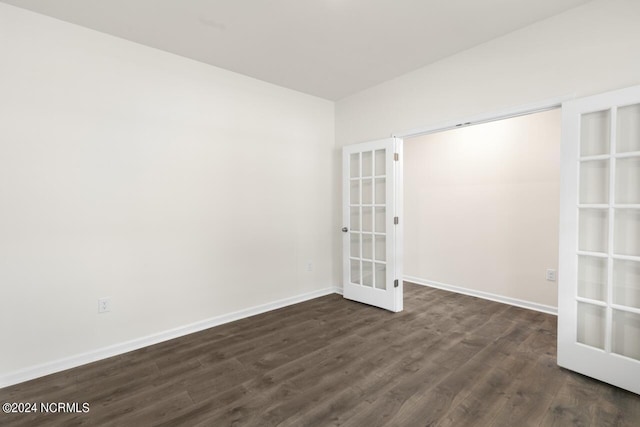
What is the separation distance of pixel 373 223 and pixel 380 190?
1.38 ft

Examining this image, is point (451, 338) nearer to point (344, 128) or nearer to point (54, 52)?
point (344, 128)

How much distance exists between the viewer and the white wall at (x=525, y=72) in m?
2.03

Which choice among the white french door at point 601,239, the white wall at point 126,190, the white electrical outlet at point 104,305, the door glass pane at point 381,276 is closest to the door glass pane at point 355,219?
the door glass pane at point 381,276

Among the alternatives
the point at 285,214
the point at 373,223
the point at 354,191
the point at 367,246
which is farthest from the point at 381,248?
the point at 285,214

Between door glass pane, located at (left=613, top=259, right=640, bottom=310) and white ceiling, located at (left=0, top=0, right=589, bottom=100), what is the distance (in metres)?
1.91

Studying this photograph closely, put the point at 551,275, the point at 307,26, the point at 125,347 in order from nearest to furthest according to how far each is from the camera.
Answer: the point at 307,26, the point at 125,347, the point at 551,275

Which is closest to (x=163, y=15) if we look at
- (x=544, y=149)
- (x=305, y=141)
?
(x=305, y=141)

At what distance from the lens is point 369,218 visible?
3734 millimetres

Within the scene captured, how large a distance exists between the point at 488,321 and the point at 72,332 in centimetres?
390

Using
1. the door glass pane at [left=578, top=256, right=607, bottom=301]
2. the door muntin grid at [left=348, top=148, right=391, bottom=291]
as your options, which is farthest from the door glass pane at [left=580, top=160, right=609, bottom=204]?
the door muntin grid at [left=348, top=148, right=391, bottom=291]

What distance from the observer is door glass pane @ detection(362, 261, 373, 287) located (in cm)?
370

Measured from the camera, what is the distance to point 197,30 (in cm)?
246

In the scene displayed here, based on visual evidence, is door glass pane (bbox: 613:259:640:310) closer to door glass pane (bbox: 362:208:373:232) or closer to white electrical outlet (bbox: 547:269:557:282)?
white electrical outlet (bbox: 547:269:557:282)

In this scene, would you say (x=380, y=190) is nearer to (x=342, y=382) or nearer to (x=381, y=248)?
(x=381, y=248)
